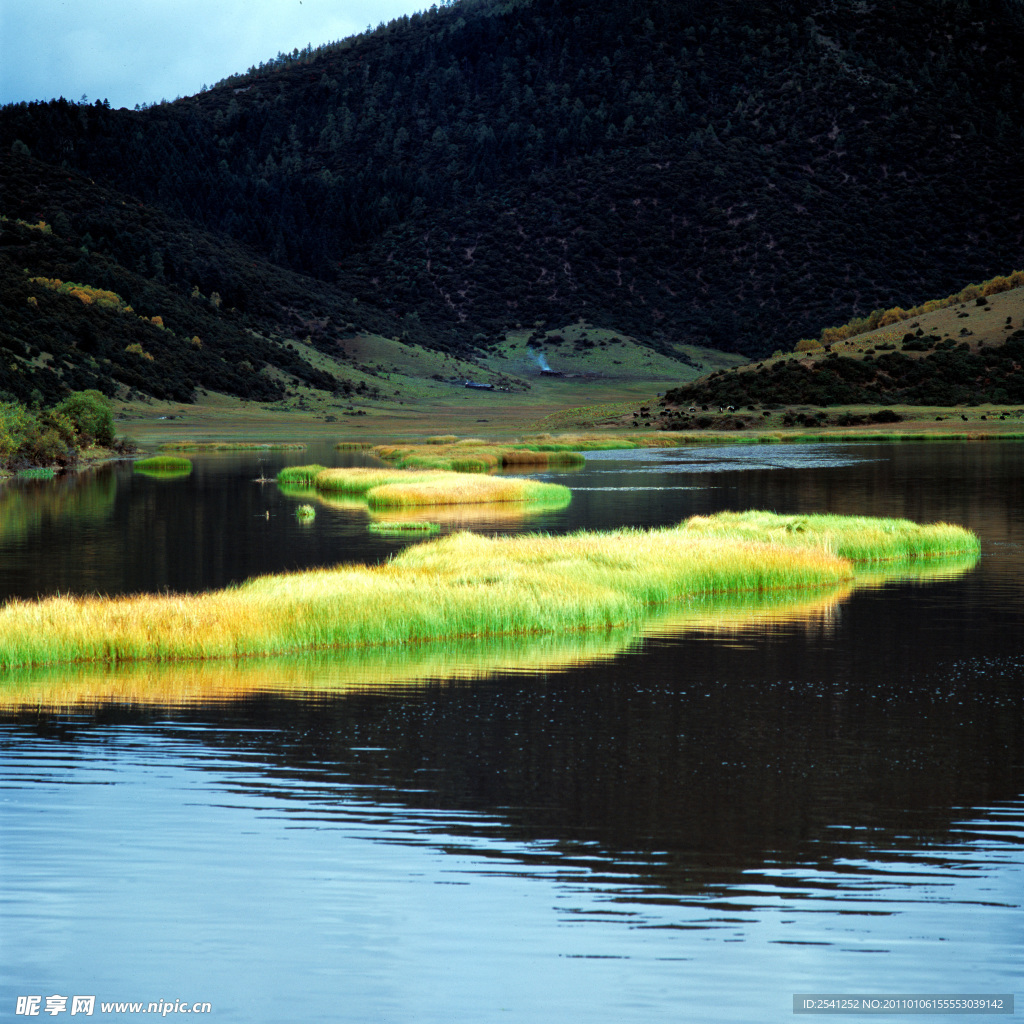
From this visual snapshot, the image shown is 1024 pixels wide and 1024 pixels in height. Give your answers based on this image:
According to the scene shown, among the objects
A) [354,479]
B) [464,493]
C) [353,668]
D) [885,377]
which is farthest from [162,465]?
[885,377]

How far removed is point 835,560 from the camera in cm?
4025

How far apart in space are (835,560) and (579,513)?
23128 millimetres

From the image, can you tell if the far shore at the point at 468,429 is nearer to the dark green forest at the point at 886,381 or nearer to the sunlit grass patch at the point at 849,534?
the dark green forest at the point at 886,381

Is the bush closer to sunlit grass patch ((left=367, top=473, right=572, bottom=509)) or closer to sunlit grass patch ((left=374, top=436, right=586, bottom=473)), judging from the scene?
sunlit grass patch ((left=374, top=436, right=586, bottom=473))

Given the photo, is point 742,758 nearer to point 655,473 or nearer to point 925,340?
point 655,473

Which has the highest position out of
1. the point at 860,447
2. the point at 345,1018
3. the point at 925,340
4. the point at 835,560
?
the point at 925,340

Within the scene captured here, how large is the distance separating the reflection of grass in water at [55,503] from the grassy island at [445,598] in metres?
24.5

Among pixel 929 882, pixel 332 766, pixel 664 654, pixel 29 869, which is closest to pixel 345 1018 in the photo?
pixel 29 869

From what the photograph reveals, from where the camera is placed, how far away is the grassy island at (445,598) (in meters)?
27.0

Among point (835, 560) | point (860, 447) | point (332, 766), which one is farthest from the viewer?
point (860, 447)

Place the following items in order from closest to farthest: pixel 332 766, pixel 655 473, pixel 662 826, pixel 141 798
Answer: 1. pixel 662 826
2. pixel 141 798
3. pixel 332 766
4. pixel 655 473

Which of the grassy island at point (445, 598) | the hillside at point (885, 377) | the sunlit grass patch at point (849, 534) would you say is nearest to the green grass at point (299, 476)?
the sunlit grass patch at point (849, 534)

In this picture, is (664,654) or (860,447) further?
(860,447)

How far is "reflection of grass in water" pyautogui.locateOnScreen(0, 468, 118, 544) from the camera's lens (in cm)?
5879
